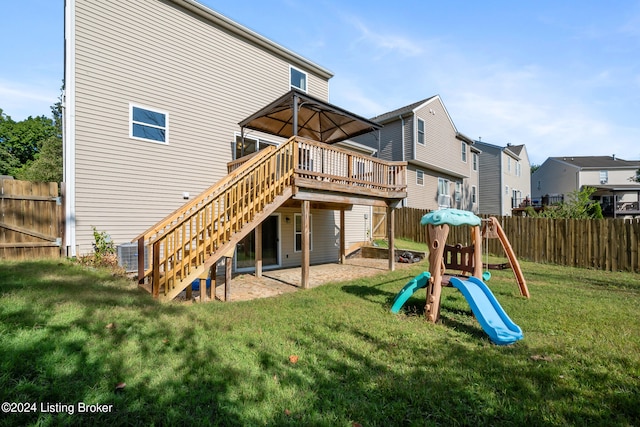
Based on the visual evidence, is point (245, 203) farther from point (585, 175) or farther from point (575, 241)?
point (585, 175)

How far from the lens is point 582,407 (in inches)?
98.3

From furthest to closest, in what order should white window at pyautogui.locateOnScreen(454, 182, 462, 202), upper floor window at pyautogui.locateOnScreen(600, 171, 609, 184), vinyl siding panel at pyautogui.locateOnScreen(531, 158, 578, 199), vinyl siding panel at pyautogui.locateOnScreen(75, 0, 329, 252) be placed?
upper floor window at pyautogui.locateOnScreen(600, 171, 609, 184), vinyl siding panel at pyautogui.locateOnScreen(531, 158, 578, 199), white window at pyautogui.locateOnScreen(454, 182, 462, 202), vinyl siding panel at pyautogui.locateOnScreen(75, 0, 329, 252)

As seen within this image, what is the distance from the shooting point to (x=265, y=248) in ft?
34.8

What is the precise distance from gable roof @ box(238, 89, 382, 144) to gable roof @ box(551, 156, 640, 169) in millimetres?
38618

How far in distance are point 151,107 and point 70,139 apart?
6.85 ft

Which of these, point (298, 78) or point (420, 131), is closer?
point (298, 78)

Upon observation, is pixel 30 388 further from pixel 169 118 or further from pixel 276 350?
pixel 169 118

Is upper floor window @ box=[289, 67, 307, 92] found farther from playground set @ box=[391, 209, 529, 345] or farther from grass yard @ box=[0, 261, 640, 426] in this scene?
grass yard @ box=[0, 261, 640, 426]

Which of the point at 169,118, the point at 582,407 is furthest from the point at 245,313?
the point at 169,118

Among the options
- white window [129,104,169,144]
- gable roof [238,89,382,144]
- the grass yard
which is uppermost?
gable roof [238,89,382,144]

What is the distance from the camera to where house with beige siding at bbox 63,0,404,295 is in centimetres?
646

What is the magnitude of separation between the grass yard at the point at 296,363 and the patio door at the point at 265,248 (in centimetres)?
460

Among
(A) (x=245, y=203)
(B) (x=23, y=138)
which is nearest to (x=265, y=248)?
(A) (x=245, y=203)

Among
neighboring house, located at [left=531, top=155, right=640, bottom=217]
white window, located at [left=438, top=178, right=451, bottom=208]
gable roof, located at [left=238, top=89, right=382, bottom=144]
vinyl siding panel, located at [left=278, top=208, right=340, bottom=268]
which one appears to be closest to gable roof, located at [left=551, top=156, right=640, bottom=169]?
neighboring house, located at [left=531, top=155, right=640, bottom=217]
